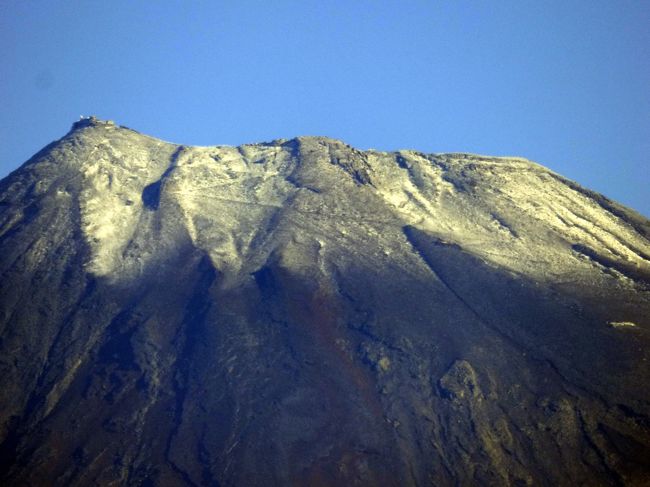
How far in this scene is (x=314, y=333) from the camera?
51094 millimetres

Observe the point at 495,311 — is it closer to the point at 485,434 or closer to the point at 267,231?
the point at 485,434

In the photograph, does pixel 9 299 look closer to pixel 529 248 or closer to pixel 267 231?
pixel 267 231

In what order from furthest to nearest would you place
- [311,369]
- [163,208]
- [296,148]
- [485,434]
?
[296,148] < [163,208] < [311,369] < [485,434]

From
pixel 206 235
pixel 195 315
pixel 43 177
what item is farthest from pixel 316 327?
pixel 43 177

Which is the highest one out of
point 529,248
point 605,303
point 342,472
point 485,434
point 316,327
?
point 529,248

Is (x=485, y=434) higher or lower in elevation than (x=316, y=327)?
lower

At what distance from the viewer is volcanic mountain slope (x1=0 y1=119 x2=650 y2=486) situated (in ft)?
136

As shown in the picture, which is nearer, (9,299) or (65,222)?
(9,299)

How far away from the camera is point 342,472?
131ft

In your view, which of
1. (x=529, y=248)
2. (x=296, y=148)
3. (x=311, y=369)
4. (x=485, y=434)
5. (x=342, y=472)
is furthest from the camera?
(x=296, y=148)

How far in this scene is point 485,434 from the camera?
140 ft

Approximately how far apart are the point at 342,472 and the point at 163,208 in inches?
1576

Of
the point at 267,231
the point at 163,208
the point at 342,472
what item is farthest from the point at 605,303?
the point at 163,208

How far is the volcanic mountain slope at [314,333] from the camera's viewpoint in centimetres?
4153
